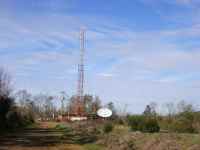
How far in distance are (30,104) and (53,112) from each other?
502 inches

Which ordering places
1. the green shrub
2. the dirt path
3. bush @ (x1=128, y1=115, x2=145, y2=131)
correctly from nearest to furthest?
the dirt path < the green shrub < bush @ (x1=128, y1=115, x2=145, y2=131)

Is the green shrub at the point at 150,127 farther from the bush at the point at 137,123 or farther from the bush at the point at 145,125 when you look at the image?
the bush at the point at 137,123

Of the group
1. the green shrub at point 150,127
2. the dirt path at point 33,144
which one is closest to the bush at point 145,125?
the green shrub at point 150,127

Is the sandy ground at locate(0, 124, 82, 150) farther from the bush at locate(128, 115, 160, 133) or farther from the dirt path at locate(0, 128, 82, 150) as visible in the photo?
the bush at locate(128, 115, 160, 133)

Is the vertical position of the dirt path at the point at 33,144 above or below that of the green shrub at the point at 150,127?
below

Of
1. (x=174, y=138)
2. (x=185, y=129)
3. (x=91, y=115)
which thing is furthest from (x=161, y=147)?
(x=91, y=115)

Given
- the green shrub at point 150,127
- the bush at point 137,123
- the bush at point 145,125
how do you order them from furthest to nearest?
1. the bush at point 137,123
2. the bush at point 145,125
3. the green shrub at point 150,127

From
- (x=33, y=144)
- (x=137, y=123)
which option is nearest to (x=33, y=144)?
(x=33, y=144)

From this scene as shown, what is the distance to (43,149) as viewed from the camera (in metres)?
25.3

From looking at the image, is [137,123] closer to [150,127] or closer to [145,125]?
[145,125]

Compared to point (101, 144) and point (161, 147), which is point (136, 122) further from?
point (161, 147)

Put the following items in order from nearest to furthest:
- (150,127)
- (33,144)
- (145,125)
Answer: (33,144), (150,127), (145,125)

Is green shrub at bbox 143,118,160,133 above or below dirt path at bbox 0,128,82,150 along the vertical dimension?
above

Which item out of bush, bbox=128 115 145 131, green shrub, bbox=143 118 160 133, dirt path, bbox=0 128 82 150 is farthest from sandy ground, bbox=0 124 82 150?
bush, bbox=128 115 145 131
